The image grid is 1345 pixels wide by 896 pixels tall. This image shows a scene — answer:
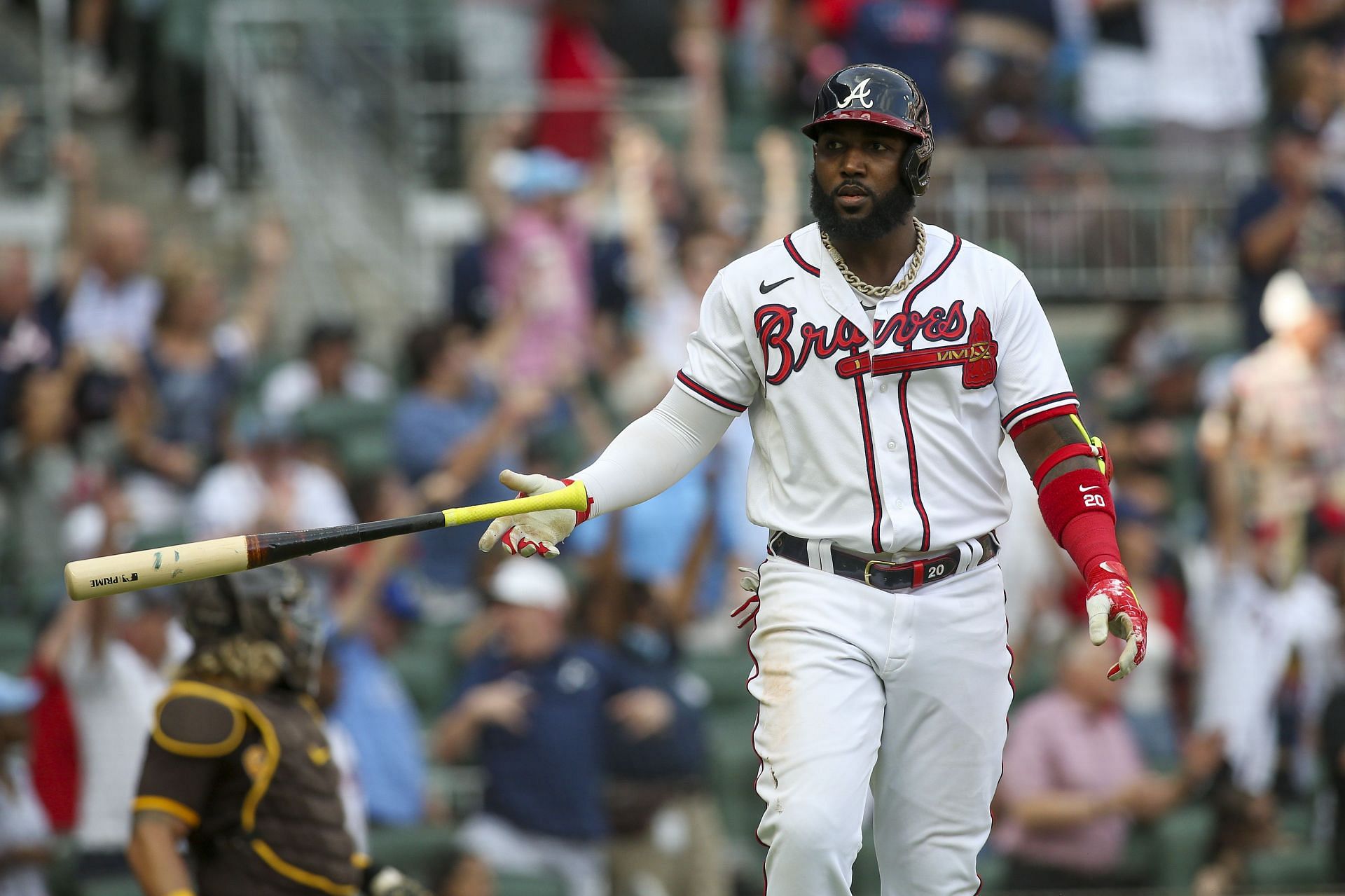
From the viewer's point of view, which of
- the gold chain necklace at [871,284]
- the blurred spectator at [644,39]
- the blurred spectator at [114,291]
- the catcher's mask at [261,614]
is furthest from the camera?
the blurred spectator at [644,39]

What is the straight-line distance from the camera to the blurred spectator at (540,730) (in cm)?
780

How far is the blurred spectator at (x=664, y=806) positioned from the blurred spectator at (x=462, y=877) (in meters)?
0.72

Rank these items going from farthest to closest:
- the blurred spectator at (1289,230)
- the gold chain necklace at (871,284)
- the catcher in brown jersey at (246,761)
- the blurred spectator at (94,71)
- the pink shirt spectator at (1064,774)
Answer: the blurred spectator at (94,71), the blurred spectator at (1289,230), the pink shirt spectator at (1064,774), the catcher in brown jersey at (246,761), the gold chain necklace at (871,284)

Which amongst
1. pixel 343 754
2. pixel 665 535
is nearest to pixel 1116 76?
pixel 665 535

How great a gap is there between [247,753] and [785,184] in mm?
6675

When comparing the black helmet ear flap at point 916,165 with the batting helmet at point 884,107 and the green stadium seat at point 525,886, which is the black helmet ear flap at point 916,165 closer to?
the batting helmet at point 884,107

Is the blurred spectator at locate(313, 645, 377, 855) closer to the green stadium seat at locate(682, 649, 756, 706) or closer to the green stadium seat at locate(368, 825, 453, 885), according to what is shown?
the green stadium seat at locate(368, 825, 453, 885)

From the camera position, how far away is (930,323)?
4387 millimetres

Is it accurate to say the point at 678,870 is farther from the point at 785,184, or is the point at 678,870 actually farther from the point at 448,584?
the point at 785,184

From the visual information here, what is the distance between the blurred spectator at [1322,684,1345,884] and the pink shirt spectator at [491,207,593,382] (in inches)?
163

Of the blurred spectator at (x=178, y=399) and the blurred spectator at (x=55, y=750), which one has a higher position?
the blurred spectator at (x=178, y=399)

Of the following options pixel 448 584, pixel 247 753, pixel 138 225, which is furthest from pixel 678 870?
pixel 138 225

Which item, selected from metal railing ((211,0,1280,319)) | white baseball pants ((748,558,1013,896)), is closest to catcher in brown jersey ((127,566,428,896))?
white baseball pants ((748,558,1013,896))

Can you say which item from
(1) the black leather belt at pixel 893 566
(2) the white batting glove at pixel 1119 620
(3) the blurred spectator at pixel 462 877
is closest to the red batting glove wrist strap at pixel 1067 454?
(1) the black leather belt at pixel 893 566
